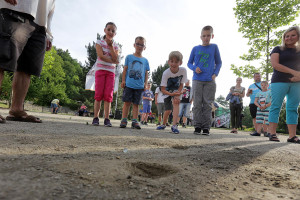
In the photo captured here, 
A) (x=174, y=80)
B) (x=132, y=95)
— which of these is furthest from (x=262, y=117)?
(x=132, y=95)

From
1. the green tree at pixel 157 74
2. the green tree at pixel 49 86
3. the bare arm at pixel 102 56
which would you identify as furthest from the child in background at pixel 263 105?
the green tree at pixel 157 74

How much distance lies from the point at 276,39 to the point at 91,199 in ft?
43.4

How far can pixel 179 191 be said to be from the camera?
3.01 ft

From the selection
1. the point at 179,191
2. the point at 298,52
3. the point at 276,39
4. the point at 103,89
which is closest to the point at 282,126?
the point at 276,39

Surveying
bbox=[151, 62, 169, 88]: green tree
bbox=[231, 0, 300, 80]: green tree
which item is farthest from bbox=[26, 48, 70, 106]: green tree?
bbox=[231, 0, 300, 80]: green tree

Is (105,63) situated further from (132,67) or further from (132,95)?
(132,95)

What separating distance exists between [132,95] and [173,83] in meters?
0.94

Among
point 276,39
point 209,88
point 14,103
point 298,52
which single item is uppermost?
point 276,39

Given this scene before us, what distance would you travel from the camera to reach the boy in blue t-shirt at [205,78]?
165 inches

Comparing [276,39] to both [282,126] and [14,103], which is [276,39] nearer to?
[14,103]

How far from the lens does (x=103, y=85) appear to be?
380 cm

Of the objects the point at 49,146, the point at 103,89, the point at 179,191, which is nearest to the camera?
the point at 179,191

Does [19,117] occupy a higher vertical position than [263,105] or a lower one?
lower

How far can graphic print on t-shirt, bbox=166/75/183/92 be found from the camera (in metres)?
4.33
